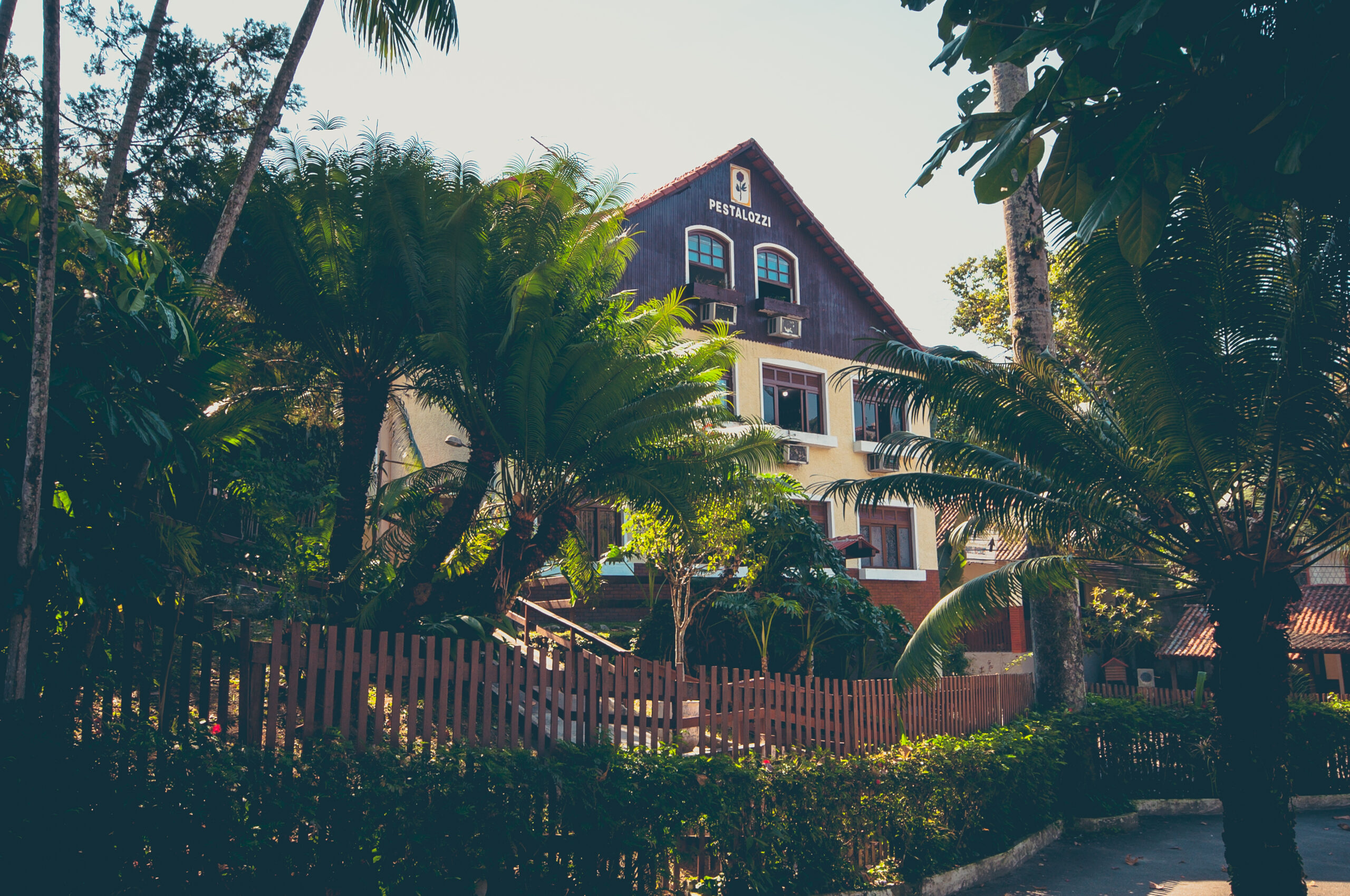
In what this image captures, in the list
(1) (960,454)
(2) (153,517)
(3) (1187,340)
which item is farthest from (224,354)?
(3) (1187,340)

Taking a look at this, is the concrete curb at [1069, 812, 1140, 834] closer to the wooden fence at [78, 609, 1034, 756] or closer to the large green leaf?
the wooden fence at [78, 609, 1034, 756]

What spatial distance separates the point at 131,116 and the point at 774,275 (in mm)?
17134

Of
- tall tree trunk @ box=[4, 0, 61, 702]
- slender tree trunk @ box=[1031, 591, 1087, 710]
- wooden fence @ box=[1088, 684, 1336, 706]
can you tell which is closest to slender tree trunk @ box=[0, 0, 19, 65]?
tall tree trunk @ box=[4, 0, 61, 702]

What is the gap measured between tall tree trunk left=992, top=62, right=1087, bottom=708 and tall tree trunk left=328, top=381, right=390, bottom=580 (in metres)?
8.17

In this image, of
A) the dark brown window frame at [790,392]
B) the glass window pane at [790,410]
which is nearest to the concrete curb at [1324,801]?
the dark brown window frame at [790,392]

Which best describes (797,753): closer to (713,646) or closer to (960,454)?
(960,454)

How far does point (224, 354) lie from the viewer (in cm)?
697

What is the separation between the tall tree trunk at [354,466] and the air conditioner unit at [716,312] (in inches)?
429

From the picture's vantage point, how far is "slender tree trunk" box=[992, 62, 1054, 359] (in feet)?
42.3

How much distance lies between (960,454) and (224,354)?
7079mm

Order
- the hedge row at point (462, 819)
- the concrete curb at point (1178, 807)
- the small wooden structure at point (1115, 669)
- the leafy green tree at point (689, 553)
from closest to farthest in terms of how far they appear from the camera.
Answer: the hedge row at point (462, 819), the concrete curb at point (1178, 807), the leafy green tree at point (689, 553), the small wooden structure at point (1115, 669)

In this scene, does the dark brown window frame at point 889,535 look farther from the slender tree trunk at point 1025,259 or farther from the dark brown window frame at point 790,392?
the slender tree trunk at point 1025,259

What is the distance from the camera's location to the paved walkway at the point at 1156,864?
859 centimetres

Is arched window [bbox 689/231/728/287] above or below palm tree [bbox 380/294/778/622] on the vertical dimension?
above
